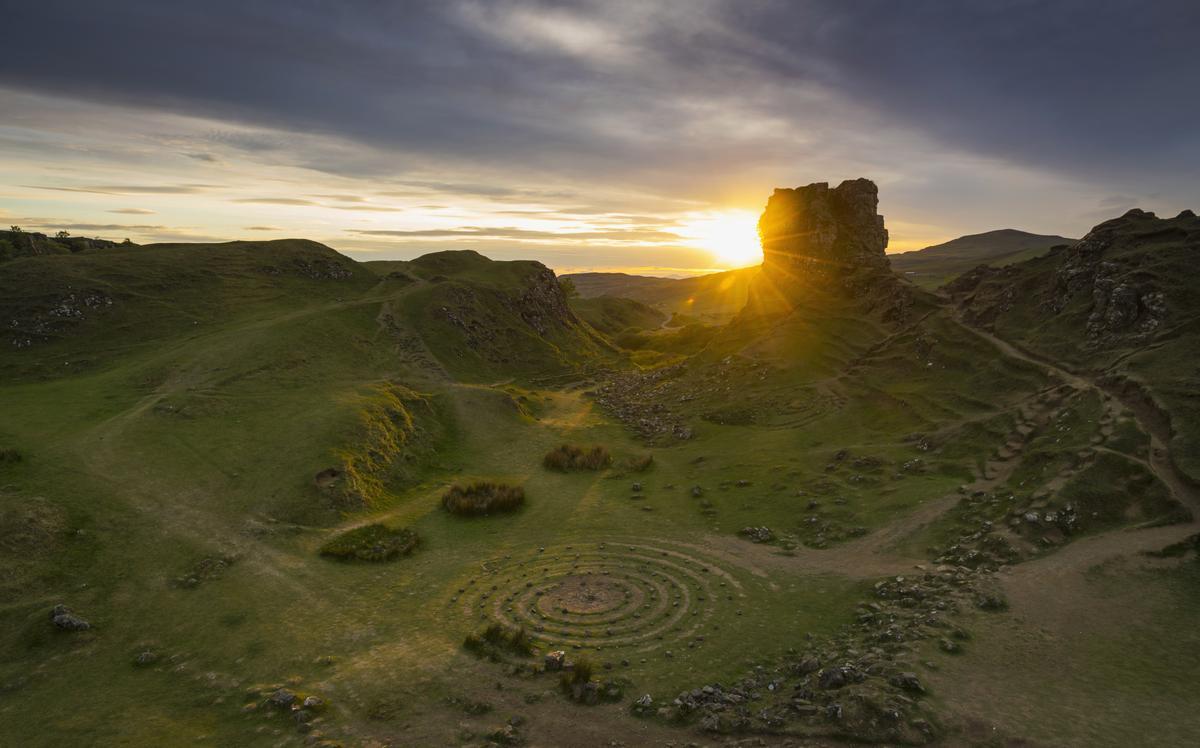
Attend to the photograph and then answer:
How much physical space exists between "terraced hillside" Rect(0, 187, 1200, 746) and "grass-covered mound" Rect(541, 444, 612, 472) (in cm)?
45

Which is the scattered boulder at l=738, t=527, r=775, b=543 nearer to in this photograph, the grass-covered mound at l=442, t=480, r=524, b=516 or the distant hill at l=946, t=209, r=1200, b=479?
the grass-covered mound at l=442, t=480, r=524, b=516

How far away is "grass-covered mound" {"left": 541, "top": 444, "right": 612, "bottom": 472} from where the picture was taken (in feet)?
185

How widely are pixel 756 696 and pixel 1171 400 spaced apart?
35.7 meters

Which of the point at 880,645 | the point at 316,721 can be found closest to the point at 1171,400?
the point at 880,645

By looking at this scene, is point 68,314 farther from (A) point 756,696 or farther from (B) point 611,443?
(A) point 756,696

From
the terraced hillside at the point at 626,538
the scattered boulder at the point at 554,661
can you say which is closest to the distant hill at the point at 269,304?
the terraced hillside at the point at 626,538

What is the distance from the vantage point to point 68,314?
267ft

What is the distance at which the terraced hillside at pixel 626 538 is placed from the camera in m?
22.5

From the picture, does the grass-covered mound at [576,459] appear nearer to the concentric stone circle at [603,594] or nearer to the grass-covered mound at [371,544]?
the concentric stone circle at [603,594]

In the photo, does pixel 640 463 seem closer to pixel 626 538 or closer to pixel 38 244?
pixel 626 538

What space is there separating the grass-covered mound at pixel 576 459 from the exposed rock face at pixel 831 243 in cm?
5052

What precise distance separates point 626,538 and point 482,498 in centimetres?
1257

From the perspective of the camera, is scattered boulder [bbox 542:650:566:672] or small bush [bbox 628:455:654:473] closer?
scattered boulder [bbox 542:650:566:672]

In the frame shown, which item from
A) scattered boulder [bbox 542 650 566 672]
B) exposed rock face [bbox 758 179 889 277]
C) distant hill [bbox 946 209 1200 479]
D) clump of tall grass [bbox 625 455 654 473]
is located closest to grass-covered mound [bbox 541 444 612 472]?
clump of tall grass [bbox 625 455 654 473]
